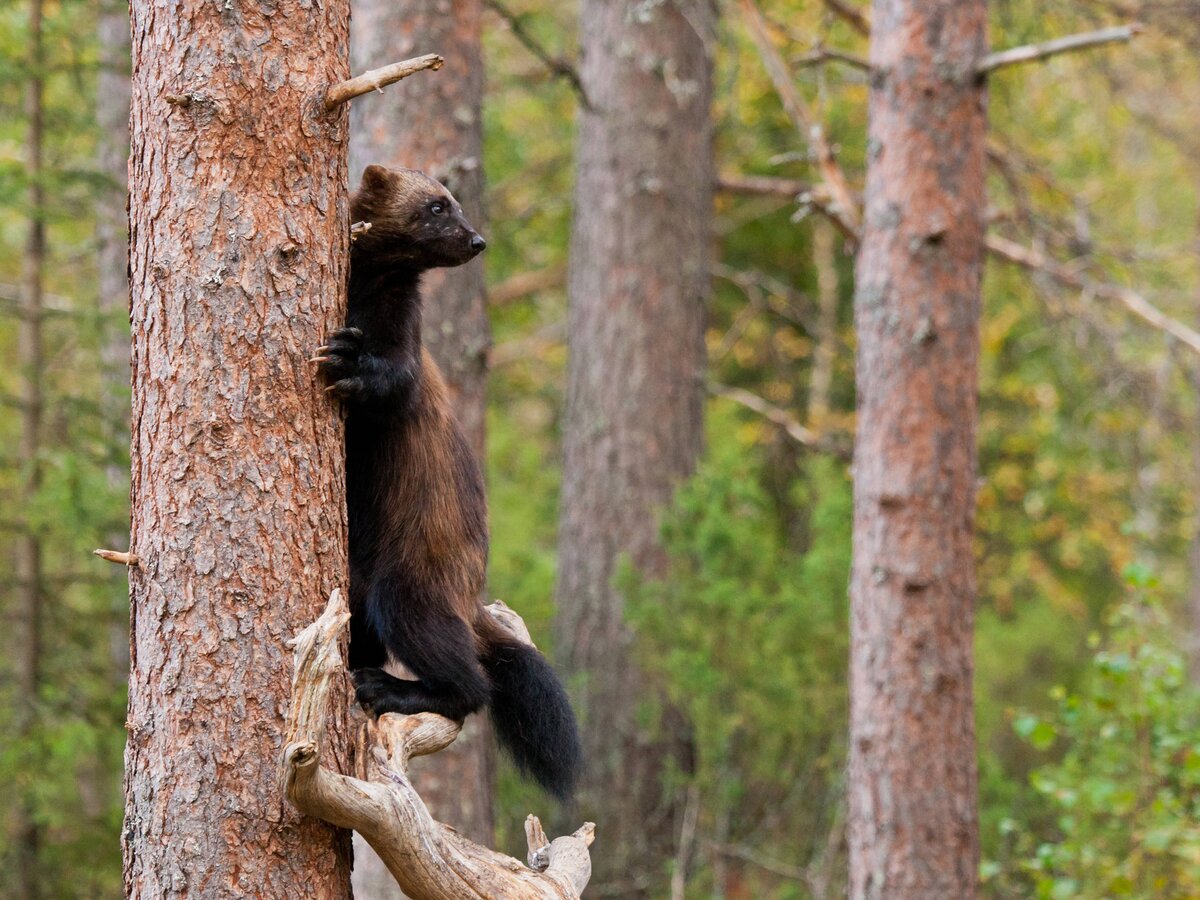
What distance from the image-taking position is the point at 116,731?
7680 mm

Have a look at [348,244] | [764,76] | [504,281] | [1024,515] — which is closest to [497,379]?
[504,281]

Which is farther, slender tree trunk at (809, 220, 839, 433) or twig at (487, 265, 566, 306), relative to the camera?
slender tree trunk at (809, 220, 839, 433)

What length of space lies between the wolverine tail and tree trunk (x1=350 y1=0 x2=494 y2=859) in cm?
179

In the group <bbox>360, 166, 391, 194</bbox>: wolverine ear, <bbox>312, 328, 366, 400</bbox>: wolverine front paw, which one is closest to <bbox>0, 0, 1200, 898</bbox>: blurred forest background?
<bbox>360, 166, 391, 194</bbox>: wolverine ear

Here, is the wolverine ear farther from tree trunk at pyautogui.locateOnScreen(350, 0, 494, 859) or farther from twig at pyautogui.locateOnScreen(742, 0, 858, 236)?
twig at pyautogui.locateOnScreen(742, 0, 858, 236)

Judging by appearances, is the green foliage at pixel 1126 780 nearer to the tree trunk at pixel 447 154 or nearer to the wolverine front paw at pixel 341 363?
the tree trunk at pixel 447 154

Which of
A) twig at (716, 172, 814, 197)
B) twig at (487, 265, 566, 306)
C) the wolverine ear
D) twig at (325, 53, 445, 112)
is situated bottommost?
the wolverine ear

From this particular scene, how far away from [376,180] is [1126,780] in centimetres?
518

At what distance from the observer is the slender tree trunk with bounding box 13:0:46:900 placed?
24.9ft

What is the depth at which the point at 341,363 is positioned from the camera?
316cm

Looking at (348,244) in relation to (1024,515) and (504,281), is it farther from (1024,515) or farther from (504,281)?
(1024,515)

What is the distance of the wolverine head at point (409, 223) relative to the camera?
4.02 meters

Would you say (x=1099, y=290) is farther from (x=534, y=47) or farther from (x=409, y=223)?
(x=409, y=223)

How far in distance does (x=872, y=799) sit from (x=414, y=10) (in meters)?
4.16
